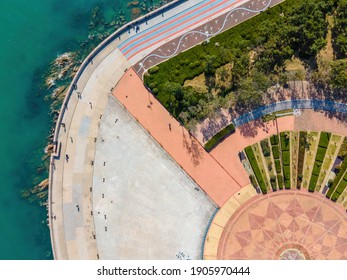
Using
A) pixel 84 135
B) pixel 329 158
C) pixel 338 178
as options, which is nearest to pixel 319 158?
pixel 329 158

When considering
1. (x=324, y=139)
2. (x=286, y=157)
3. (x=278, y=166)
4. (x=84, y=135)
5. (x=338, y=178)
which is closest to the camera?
(x=338, y=178)

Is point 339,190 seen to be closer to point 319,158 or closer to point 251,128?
point 319,158

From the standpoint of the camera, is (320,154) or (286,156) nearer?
(320,154)

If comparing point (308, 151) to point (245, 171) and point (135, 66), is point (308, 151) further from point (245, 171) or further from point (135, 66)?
point (135, 66)

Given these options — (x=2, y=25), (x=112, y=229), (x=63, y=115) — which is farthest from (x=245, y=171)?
(x=2, y=25)

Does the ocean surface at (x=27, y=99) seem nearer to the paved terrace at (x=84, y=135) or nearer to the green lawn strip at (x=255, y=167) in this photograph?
the paved terrace at (x=84, y=135)
